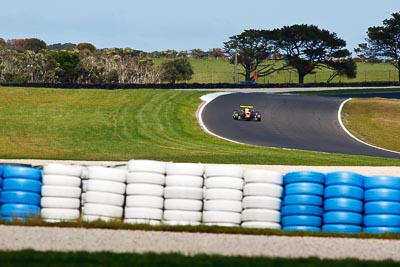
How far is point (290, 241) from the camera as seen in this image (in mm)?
17016

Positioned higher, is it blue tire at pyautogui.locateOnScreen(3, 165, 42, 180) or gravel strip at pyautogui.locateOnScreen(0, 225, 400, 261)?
blue tire at pyautogui.locateOnScreen(3, 165, 42, 180)

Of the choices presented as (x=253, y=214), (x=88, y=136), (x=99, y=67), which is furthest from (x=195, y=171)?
(x=99, y=67)

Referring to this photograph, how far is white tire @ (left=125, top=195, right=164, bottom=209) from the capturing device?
63.5 feet

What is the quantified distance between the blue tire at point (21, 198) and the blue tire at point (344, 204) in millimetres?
6184

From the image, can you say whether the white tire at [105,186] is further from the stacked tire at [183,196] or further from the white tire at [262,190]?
the white tire at [262,190]

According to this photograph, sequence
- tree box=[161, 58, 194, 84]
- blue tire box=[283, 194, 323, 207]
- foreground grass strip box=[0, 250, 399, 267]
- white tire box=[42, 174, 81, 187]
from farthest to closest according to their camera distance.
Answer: tree box=[161, 58, 194, 84] < white tire box=[42, 174, 81, 187] < blue tire box=[283, 194, 323, 207] < foreground grass strip box=[0, 250, 399, 267]

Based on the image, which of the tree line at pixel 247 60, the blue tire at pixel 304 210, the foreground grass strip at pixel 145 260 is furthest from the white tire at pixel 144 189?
the tree line at pixel 247 60

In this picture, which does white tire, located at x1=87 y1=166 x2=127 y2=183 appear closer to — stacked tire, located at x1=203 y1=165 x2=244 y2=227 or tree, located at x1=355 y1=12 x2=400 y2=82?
stacked tire, located at x1=203 y1=165 x2=244 y2=227

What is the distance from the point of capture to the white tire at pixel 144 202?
19.4 m

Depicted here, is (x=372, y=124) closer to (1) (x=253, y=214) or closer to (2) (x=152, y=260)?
(1) (x=253, y=214)

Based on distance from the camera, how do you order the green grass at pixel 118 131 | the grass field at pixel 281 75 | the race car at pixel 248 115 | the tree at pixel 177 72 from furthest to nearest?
the grass field at pixel 281 75, the tree at pixel 177 72, the race car at pixel 248 115, the green grass at pixel 118 131

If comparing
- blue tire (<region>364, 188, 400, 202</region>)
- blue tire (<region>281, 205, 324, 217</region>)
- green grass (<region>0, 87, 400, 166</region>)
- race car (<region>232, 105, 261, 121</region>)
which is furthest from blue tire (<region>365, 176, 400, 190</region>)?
race car (<region>232, 105, 261, 121</region>)

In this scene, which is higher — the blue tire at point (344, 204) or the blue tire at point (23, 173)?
the blue tire at point (23, 173)

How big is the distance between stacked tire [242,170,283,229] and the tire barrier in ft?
0.07
